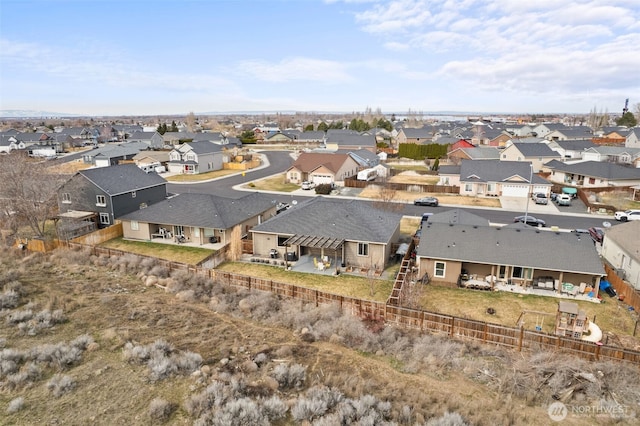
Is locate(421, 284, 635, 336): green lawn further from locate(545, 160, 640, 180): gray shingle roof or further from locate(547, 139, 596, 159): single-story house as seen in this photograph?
locate(547, 139, 596, 159): single-story house

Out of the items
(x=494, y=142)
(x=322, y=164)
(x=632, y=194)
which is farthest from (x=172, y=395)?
(x=494, y=142)

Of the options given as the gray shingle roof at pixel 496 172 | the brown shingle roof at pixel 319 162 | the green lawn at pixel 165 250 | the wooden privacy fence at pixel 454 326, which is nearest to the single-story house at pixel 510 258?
the wooden privacy fence at pixel 454 326

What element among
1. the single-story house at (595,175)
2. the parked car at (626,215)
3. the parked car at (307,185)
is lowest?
the parked car at (626,215)

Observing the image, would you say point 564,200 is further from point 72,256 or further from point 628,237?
point 72,256

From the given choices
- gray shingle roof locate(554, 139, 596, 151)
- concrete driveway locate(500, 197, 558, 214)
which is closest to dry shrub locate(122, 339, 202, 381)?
concrete driveway locate(500, 197, 558, 214)

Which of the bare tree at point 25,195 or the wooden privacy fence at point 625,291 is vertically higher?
the bare tree at point 25,195

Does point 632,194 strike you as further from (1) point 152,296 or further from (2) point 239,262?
(1) point 152,296

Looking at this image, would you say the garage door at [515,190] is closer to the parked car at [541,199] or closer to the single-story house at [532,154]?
the parked car at [541,199]

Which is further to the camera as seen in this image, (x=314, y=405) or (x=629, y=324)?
(x=629, y=324)
